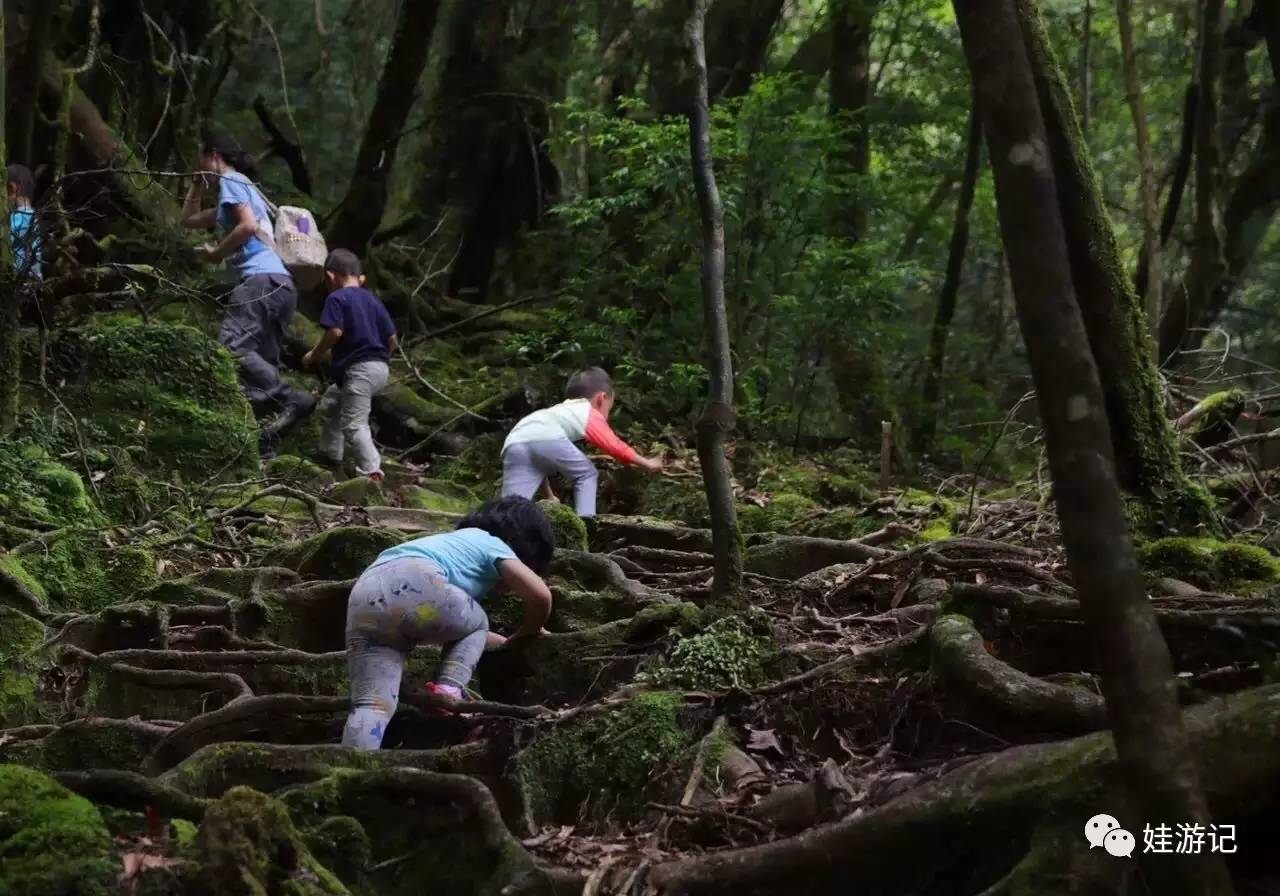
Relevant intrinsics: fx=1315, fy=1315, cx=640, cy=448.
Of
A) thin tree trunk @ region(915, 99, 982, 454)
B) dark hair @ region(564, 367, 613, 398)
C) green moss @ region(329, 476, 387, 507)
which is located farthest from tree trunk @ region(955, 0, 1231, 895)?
thin tree trunk @ region(915, 99, 982, 454)

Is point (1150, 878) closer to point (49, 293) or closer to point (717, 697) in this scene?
point (717, 697)

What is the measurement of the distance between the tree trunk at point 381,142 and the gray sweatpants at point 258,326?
496cm

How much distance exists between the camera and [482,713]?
16.6 ft

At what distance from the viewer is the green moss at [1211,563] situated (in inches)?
213

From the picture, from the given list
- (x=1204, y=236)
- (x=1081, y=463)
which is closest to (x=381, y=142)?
(x=1204, y=236)

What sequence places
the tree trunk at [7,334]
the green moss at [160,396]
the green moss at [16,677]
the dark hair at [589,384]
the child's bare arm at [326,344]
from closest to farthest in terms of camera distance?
1. the green moss at [16,677]
2. the tree trunk at [7,334]
3. the green moss at [160,396]
4. the dark hair at [589,384]
5. the child's bare arm at [326,344]

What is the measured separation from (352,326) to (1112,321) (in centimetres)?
646

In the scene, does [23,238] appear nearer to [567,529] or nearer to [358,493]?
[358,493]

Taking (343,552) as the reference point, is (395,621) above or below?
above

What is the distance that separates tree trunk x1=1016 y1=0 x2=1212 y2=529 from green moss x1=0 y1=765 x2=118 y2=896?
448 centimetres

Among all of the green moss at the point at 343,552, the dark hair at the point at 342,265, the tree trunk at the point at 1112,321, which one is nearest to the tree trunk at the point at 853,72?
the dark hair at the point at 342,265

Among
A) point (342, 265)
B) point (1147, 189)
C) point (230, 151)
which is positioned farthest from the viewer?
point (1147, 189)

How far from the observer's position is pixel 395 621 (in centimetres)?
528

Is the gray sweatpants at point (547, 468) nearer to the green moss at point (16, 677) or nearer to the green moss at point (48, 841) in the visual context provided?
the green moss at point (16, 677)
